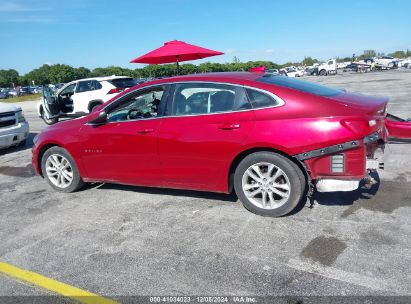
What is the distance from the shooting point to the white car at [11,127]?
834 centimetres

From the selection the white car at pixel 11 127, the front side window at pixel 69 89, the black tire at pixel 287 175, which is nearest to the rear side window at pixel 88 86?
the front side window at pixel 69 89

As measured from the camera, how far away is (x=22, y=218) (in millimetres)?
4645

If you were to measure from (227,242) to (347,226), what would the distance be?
1.26 m

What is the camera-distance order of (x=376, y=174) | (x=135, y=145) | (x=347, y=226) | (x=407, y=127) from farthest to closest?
(x=407, y=127)
(x=376, y=174)
(x=135, y=145)
(x=347, y=226)

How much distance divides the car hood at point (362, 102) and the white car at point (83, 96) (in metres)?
10.6

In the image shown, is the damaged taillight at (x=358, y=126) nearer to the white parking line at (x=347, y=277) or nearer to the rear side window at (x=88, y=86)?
the white parking line at (x=347, y=277)

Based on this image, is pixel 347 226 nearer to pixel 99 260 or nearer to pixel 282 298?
pixel 282 298

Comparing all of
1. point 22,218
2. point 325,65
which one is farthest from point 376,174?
point 325,65

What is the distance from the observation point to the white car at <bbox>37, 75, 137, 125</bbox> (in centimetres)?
1364

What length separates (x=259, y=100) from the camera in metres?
4.04

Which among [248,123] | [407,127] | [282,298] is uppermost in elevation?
[248,123]

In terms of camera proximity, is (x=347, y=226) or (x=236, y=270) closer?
(x=236, y=270)

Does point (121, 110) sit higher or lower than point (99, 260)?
higher

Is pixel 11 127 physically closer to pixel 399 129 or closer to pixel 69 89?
pixel 69 89
